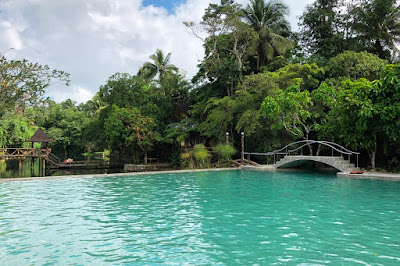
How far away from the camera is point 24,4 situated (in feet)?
45.6

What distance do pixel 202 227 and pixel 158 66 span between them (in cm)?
3738

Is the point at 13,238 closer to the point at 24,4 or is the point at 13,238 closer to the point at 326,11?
the point at 24,4

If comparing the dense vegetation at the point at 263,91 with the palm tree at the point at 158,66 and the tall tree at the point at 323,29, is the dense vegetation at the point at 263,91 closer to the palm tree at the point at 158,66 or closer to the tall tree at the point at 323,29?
the tall tree at the point at 323,29

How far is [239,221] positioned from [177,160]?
69.7ft

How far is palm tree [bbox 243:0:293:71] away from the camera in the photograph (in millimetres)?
26578

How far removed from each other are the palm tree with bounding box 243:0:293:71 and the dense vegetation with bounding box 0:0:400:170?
3.4 inches

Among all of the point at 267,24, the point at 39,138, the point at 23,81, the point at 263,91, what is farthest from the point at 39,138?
the point at 267,24

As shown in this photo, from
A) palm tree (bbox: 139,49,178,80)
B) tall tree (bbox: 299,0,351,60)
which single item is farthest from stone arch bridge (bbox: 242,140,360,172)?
palm tree (bbox: 139,49,178,80)

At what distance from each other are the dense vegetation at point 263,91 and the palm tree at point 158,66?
27.7 ft

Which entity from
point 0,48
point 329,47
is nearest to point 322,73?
point 329,47

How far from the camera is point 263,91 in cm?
2106

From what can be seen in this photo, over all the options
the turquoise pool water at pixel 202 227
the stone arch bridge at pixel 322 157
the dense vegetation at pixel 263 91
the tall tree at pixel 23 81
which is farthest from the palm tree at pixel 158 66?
the turquoise pool water at pixel 202 227

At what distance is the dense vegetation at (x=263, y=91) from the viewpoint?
14398 millimetres

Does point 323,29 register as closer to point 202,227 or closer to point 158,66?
point 158,66
